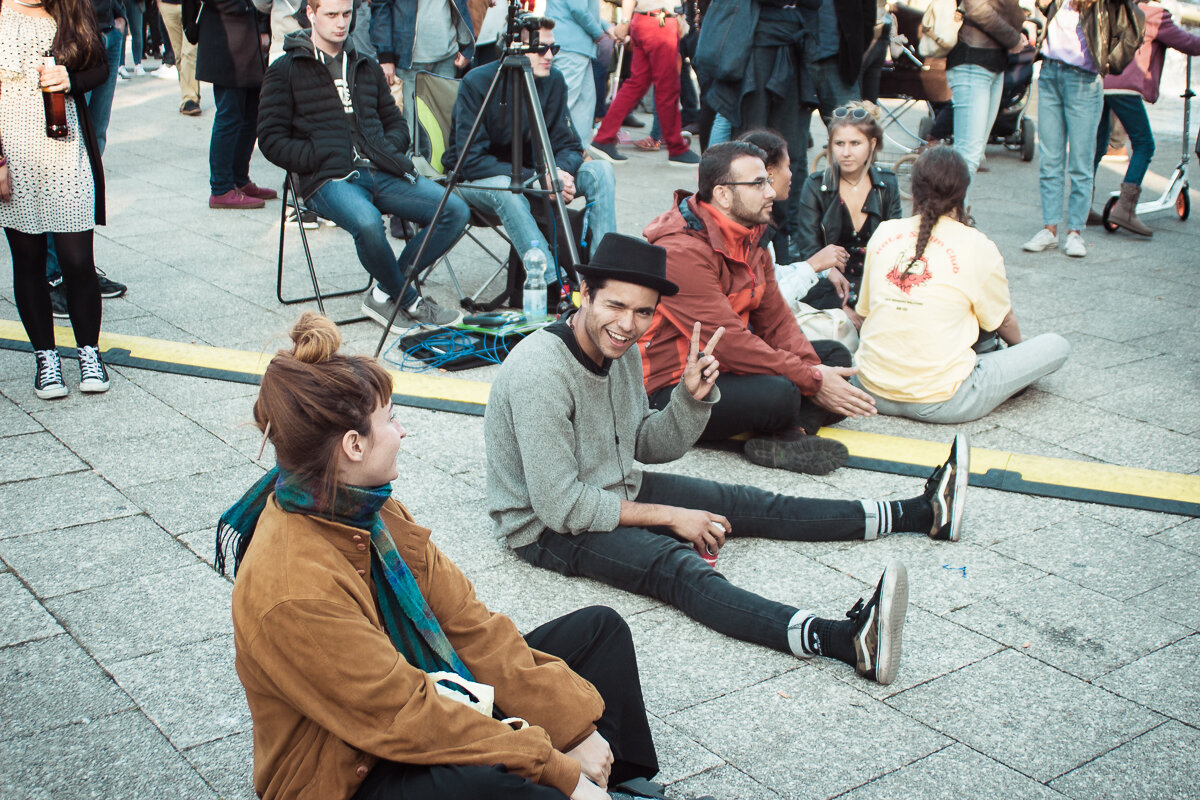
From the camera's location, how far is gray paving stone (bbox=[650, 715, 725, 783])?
2520mm

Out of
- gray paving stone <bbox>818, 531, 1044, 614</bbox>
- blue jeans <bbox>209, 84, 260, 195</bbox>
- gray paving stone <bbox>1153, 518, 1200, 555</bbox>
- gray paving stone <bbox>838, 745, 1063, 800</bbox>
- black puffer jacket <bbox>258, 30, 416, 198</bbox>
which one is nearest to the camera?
gray paving stone <bbox>838, 745, 1063, 800</bbox>

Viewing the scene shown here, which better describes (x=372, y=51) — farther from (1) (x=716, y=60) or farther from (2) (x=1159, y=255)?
(2) (x=1159, y=255)

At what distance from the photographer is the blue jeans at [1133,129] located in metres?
7.36

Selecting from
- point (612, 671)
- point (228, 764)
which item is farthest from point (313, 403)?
point (228, 764)

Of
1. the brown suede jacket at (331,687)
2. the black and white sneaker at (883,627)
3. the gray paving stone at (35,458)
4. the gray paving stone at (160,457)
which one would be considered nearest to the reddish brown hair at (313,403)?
the brown suede jacket at (331,687)

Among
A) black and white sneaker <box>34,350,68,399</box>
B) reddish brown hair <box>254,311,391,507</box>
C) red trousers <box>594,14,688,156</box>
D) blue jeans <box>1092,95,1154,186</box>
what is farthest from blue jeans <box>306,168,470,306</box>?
red trousers <box>594,14,688,156</box>

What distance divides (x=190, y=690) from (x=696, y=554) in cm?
140

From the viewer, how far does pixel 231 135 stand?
768 cm

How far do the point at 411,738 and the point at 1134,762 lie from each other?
1714 mm

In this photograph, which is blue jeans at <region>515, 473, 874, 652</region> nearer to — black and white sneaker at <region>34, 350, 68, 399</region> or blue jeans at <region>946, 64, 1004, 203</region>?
black and white sneaker at <region>34, 350, 68, 399</region>

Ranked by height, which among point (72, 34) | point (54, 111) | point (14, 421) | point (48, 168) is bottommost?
point (14, 421)

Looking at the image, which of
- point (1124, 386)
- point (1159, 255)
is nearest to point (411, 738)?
point (1124, 386)

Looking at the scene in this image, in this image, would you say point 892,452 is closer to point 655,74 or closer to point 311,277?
point 311,277

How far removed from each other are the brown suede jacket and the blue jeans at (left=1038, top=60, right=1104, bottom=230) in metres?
6.35
